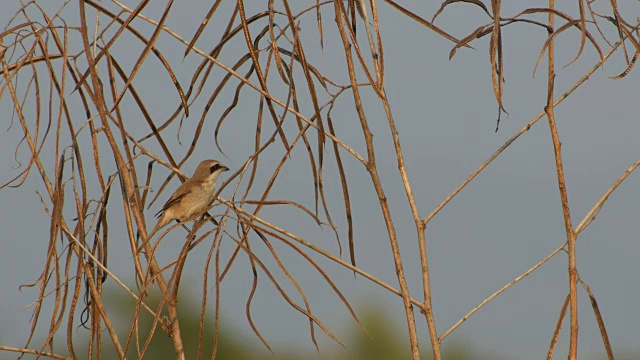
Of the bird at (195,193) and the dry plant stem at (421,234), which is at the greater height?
the bird at (195,193)

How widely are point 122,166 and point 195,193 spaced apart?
2.52 meters

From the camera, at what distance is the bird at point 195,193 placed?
459cm

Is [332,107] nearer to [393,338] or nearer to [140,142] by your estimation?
[140,142]

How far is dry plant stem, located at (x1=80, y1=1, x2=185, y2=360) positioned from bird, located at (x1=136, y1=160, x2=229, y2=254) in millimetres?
2448

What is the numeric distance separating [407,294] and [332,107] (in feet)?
1.78

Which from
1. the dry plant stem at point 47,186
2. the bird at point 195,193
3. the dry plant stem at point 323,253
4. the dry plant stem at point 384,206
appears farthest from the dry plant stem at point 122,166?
the bird at point 195,193

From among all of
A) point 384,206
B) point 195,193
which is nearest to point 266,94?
point 384,206

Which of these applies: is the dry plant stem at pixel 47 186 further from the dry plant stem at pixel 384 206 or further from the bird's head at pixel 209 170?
the bird's head at pixel 209 170

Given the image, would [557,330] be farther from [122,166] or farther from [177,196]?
[177,196]

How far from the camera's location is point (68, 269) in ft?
7.03

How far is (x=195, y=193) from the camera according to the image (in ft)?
15.0

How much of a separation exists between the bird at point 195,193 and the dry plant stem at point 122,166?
245 cm

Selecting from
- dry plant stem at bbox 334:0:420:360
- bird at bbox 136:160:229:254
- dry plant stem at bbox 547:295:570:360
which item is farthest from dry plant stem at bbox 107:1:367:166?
bird at bbox 136:160:229:254

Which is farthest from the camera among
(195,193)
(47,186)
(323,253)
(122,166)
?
(195,193)
